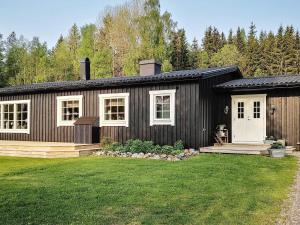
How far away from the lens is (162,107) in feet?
42.0

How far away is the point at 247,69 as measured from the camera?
45375 mm

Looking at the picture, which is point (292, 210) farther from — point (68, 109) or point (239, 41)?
point (239, 41)

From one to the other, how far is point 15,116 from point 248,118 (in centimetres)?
1060

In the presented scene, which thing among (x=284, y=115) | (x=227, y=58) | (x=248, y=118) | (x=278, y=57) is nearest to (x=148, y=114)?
(x=248, y=118)

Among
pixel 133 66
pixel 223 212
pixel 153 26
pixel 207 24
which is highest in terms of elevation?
pixel 207 24

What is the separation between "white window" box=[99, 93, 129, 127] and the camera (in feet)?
44.4

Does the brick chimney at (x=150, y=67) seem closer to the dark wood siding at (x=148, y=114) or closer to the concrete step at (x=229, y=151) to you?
the dark wood siding at (x=148, y=114)

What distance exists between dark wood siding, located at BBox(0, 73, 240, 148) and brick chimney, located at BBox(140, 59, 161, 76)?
2.16 m

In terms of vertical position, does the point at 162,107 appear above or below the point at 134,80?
below

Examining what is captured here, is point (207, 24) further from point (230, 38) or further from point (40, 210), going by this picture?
point (40, 210)

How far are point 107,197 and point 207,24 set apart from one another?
5799 centimetres

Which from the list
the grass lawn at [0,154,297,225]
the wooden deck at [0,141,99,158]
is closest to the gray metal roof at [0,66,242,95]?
the wooden deck at [0,141,99,158]

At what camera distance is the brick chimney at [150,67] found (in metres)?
15.2

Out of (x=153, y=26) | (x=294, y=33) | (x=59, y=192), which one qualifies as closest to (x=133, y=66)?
(x=153, y=26)
